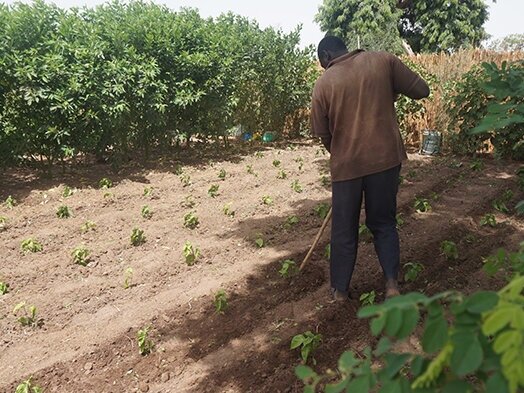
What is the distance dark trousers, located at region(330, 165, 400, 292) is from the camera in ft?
11.0

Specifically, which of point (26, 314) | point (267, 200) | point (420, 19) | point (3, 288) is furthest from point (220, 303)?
point (420, 19)

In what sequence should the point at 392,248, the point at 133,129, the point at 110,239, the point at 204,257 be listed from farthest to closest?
the point at 133,129, the point at 110,239, the point at 204,257, the point at 392,248

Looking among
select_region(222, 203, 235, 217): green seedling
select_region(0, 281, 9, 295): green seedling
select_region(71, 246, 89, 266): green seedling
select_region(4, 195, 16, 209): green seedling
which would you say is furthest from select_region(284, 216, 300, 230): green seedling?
select_region(4, 195, 16, 209): green seedling

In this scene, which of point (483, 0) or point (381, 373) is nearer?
point (381, 373)

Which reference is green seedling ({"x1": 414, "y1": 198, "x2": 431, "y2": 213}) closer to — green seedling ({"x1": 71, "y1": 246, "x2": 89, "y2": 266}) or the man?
the man

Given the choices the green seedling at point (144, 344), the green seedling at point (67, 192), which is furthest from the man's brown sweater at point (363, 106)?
the green seedling at point (67, 192)

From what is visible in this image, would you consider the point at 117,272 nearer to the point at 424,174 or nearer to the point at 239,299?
the point at 239,299

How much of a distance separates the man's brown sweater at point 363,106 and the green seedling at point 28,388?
254 cm

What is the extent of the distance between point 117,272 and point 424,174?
6.11 meters

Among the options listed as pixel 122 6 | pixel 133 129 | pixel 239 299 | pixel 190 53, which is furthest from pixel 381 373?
pixel 122 6

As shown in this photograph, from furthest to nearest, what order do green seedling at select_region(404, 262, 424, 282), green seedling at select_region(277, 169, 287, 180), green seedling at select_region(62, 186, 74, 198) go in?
green seedling at select_region(277, 169, 287, 180) → green seedling at select_region(62, 186, 74, 198) → green seedling at select_region(404, 262, 424, 282)

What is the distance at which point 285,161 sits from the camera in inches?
395

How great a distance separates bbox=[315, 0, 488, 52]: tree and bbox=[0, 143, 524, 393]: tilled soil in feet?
66.1

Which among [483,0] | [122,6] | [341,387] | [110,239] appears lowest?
[110,239]
